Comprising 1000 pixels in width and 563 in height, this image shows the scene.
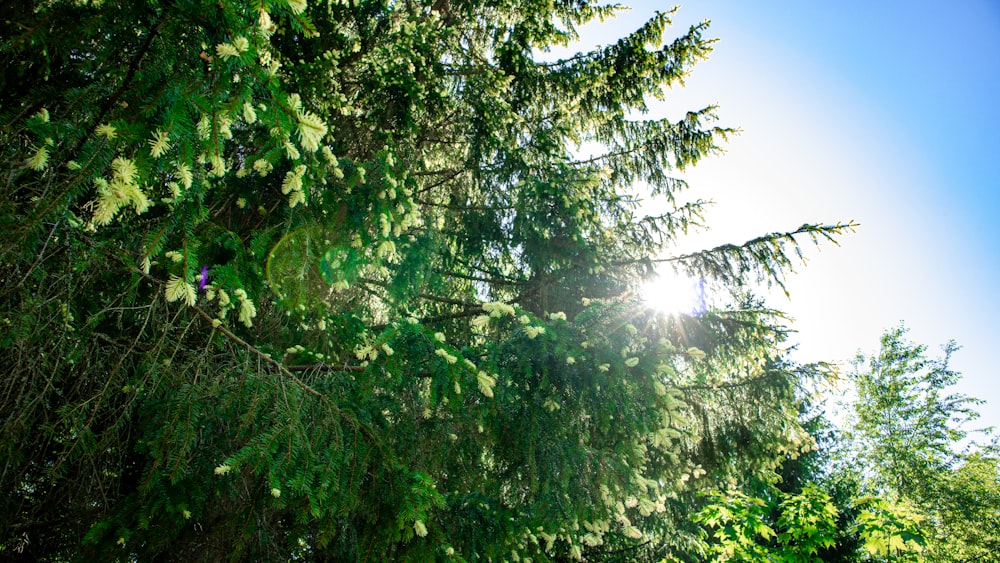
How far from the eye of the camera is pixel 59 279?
230 cm

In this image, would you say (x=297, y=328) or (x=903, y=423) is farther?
(x=903, y=423)

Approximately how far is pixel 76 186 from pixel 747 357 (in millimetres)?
5587

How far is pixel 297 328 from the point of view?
4.51m

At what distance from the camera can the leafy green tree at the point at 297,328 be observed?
1887mm

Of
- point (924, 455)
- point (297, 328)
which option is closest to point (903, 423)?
point (924, 455)

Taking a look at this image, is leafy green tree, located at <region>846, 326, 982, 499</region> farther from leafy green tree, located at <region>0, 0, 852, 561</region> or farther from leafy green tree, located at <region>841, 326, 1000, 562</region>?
leafy green tree, located at <region>0, 0, 852, 561</region>

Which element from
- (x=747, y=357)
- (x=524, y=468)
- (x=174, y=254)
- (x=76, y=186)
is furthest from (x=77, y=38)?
(x=747, y=357)

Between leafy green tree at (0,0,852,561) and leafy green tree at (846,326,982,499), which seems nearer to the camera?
leafy green tree at (0,0,852,561)

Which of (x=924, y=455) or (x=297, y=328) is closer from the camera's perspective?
→ (x=297, y=328)

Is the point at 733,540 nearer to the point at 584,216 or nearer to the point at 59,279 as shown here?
the point at 584,216

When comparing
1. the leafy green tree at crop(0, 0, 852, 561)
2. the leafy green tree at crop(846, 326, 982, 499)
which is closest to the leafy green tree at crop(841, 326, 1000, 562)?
the leafy green tree at crop(846, 326, 982, 499)

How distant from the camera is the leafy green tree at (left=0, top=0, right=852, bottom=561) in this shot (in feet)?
6.19

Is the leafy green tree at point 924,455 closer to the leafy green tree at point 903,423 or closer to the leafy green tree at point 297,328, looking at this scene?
the leafy green tree at point 903,423

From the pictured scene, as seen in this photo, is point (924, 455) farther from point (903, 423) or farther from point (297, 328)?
point (297, 328)
